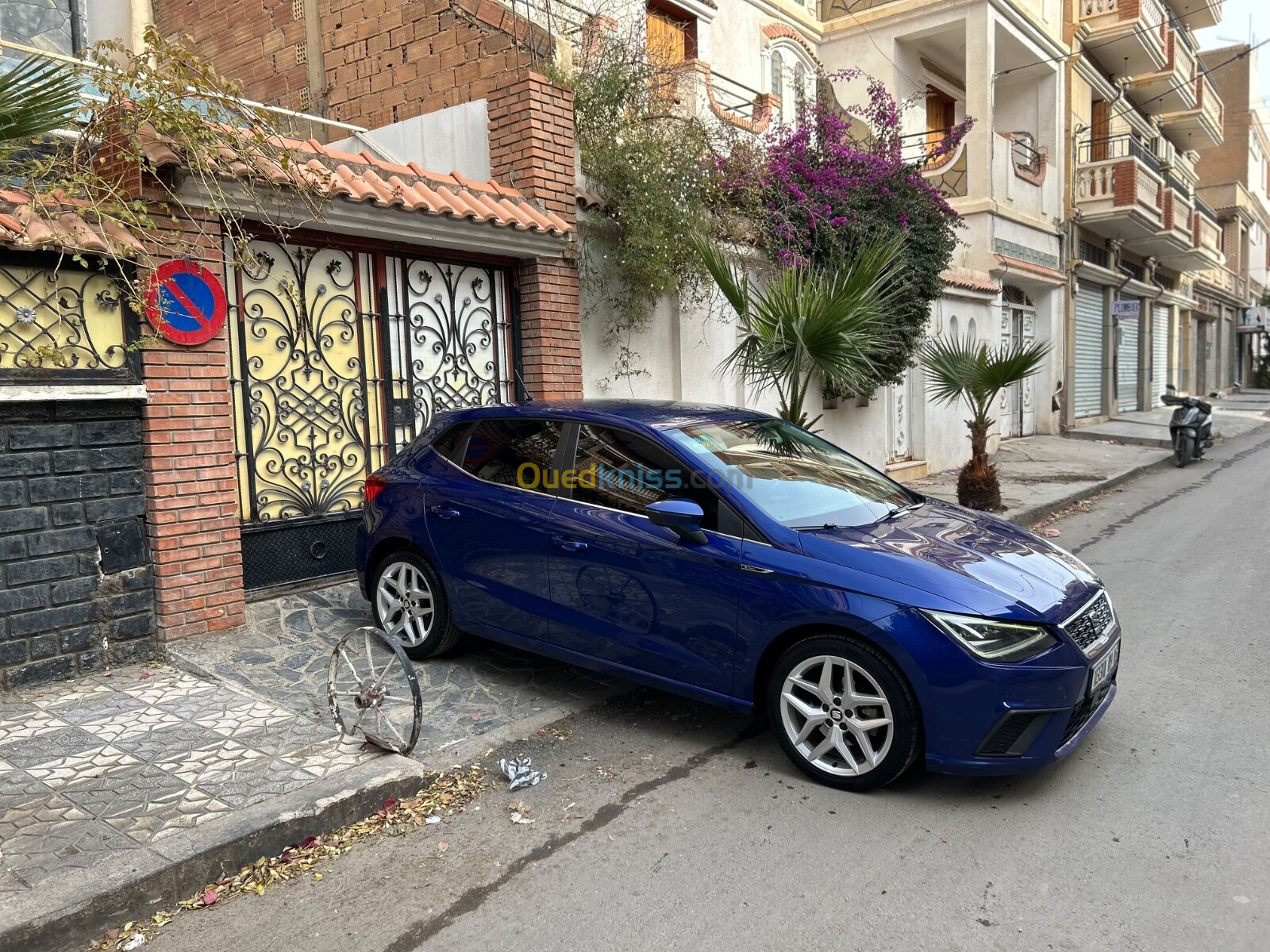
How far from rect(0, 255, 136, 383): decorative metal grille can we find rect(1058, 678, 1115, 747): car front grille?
5295mm

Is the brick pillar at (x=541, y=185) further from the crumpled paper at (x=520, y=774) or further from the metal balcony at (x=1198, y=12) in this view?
the metal balcony at (x=1198, y=12)

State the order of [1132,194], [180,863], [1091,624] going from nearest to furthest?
[180,863] → [1091,624] → [1132,194]

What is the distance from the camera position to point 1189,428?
16141mm

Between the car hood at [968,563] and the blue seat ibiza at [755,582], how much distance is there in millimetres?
12

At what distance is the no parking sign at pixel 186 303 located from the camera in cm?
562

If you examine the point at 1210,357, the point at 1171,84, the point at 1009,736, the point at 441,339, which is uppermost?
the point at 1171,84

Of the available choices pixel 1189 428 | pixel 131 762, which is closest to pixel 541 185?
pixel 131 762

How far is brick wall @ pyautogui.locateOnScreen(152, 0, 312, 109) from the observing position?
1048cm

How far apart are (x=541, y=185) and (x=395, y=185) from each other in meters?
1.52

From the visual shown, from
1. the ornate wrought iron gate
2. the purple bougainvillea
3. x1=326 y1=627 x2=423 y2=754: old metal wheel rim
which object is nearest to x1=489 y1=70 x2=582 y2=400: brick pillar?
the ornate wrought iron gate

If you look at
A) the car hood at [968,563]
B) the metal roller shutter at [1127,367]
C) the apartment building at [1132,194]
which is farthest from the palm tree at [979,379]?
the metal roller shutter at [1127,367]

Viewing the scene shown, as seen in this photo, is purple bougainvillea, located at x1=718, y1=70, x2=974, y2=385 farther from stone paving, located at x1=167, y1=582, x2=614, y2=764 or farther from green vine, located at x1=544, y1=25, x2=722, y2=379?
stone paving, located at x1=167, y1=582, x2=614, y2=764

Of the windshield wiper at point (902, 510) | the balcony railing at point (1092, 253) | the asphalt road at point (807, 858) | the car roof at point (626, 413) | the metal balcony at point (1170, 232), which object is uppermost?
the metal balcony at point (1170, 232)

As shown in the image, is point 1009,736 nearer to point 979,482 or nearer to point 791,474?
point 791,474
